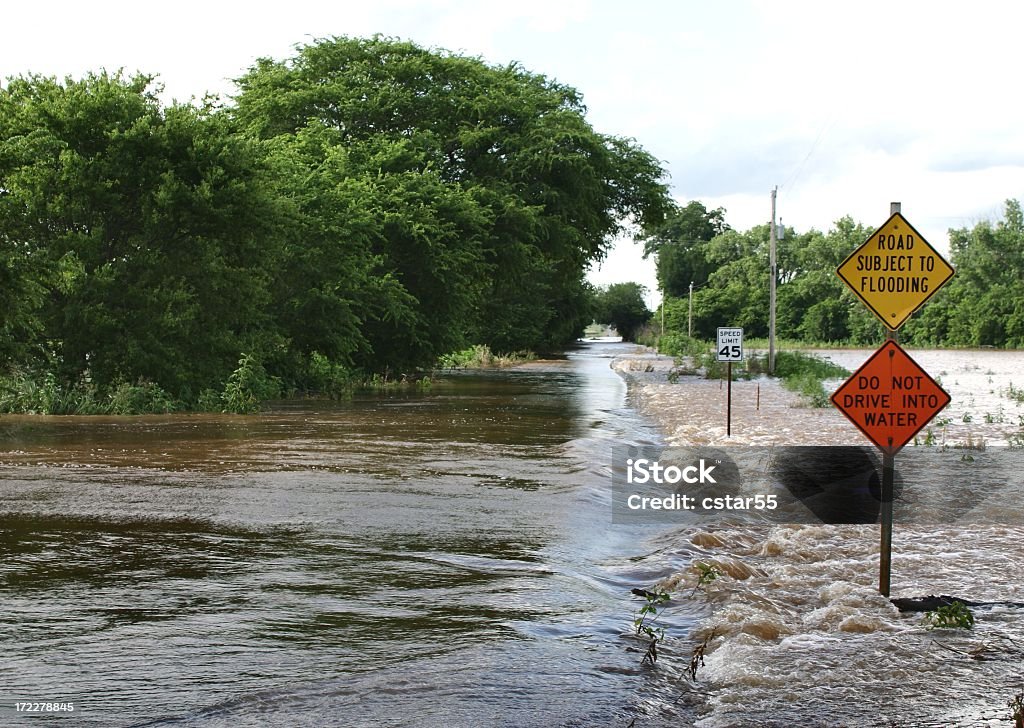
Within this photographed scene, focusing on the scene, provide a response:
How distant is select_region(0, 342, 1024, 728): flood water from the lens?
652 centimetres

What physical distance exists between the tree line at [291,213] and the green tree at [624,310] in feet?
442

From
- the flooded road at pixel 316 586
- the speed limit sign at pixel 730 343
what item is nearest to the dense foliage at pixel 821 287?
the speed limit sign at pixel 730 343

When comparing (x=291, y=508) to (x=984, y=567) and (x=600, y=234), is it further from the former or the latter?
(x=600, y=234)

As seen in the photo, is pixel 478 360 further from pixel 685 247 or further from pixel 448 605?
pixel 685 247

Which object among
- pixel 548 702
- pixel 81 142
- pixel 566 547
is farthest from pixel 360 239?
pixel 548 702

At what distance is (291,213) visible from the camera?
28.2 meters

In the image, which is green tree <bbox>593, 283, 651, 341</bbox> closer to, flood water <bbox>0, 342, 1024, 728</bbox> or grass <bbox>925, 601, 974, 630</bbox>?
flood water <bbox>0, 342, 1024, 728</bbox>

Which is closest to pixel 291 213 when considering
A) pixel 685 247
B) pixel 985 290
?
pixel 985 290

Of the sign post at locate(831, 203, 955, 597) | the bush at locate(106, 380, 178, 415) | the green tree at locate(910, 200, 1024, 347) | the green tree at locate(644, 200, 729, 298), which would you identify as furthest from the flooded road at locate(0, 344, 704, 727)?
the green tree at locate(644, 200, 729, 298)

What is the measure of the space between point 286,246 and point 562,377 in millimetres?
20469
